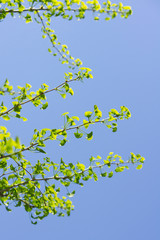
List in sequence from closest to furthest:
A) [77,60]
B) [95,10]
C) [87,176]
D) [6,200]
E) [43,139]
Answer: [43,139] < [87,176] < [6,200] < [95,10] < [77,60]

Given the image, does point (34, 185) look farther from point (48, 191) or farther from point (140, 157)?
point (140, 157)

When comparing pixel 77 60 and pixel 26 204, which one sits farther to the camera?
pixel 77 60

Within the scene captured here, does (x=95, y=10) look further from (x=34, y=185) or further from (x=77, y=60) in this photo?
(x=34, y=185)

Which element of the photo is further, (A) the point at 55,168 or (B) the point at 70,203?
(B) the point at 70,203

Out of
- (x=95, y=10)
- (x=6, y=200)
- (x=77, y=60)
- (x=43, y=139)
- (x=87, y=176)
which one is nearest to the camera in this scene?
(x=43, y=139)

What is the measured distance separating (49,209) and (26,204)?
0.29 m

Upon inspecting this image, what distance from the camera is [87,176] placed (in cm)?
311

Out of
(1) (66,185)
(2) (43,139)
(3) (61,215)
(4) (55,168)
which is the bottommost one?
(3) (61,215)

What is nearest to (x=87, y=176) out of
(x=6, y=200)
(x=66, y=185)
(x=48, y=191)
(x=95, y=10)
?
(x=66, y=185)

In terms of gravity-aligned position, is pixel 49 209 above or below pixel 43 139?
below

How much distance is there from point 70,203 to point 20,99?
1.47 metres

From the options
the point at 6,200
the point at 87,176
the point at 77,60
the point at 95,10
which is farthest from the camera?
the point at 77,60

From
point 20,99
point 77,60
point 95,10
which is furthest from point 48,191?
point 95,10

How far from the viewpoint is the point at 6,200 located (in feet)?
10.9
